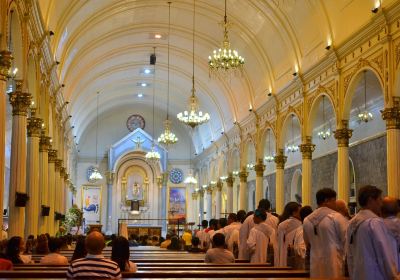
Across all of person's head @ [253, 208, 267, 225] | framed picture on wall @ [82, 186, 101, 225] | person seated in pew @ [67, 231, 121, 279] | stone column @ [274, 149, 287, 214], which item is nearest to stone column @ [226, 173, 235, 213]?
stone column @ [274, 149, 287, 214]

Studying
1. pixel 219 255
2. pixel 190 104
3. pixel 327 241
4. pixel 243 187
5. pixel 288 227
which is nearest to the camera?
pixel 327 241

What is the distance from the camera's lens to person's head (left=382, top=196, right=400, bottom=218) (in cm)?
596

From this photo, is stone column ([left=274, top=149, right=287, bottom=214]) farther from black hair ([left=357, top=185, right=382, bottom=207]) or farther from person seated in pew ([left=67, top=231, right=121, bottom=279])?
person seated in pew ([left=67, top=231, right=121, bottom=279])

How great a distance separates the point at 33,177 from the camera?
16.4 m

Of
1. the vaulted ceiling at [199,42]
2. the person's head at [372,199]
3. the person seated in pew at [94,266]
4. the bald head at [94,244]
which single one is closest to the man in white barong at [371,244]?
the person's head at [372,199]

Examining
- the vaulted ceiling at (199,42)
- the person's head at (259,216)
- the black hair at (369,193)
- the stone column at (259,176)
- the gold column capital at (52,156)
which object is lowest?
the person's head at (259,216)

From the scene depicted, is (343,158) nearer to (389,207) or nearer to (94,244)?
(389,207)

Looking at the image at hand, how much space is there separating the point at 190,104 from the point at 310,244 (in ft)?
51.8

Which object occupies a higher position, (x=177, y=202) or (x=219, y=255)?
(x=177, y=202)

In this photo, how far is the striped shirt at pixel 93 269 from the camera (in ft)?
16.4

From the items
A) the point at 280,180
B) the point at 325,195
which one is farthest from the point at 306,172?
the point at 325,195

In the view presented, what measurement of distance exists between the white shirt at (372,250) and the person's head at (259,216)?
4.81 meters

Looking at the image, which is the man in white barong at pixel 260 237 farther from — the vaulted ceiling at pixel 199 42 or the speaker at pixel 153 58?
the speaker at pixel 153 58

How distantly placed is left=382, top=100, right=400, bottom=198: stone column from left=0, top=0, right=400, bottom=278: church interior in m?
0.03
